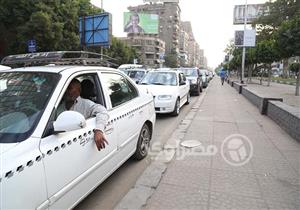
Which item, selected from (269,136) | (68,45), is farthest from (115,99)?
(68,45)

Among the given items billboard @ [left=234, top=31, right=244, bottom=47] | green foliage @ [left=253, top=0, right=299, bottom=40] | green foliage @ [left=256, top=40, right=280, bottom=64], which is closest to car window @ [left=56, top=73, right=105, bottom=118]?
billboard @ [left=234, top=31, right=244, bottom=47]

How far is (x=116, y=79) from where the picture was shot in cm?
448

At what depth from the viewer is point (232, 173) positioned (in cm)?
459

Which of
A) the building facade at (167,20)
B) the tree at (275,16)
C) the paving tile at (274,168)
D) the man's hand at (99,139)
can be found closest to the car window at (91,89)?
the man's hand at (99,139)

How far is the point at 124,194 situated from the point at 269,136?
4.60m

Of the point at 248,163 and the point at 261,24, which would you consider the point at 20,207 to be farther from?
the point at 261,24

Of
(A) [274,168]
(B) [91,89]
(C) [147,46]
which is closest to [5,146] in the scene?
(B) [91,89]

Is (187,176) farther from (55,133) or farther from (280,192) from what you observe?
(55,133)

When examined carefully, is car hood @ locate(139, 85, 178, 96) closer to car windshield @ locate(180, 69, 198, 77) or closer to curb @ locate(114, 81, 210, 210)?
curb @ locate(114, 81, 210, 210)

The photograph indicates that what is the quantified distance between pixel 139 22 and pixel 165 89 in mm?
55603

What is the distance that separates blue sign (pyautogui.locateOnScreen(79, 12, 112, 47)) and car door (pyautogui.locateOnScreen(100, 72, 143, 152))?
59.2ft

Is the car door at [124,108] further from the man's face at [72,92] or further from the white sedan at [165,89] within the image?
the white sedan at [165,89]

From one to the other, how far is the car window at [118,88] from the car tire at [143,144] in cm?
71

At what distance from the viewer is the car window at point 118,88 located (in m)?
4.07
